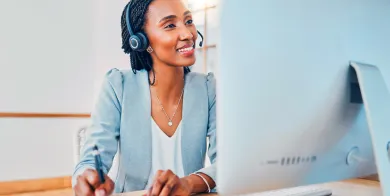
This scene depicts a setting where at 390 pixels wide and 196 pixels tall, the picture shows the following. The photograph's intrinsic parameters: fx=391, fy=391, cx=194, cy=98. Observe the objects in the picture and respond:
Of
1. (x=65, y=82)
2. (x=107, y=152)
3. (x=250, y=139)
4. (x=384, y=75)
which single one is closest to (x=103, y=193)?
(x=107, y=152)

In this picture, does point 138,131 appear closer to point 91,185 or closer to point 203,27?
point 91,185

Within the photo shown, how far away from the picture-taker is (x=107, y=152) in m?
1.27

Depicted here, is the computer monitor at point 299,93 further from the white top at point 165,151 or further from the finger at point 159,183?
the white top at point 165,151

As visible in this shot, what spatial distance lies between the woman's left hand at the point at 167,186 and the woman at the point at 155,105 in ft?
1.04

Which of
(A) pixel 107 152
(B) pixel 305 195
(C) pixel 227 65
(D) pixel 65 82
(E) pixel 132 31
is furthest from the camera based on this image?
(D) pixel 65 82

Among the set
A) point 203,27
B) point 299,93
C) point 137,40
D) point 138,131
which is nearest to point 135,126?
point 138,131

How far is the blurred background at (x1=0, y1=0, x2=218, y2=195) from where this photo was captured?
2562 millimetres

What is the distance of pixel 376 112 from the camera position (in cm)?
60

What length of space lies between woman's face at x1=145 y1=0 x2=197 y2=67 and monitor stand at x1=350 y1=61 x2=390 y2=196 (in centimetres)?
80

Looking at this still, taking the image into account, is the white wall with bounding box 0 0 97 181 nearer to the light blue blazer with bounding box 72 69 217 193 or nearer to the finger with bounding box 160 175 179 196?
the light blue blazer with bounding box 72 69 217 193

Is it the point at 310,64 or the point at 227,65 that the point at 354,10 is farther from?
the point at 227,65

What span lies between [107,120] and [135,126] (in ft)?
0.31

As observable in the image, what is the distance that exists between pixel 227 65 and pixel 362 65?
0.88ft

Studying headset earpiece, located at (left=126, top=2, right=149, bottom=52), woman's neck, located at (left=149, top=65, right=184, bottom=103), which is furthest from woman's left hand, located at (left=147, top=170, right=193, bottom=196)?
headset earpiece, located at (left=126, top=2, right=149, bottom=52)
